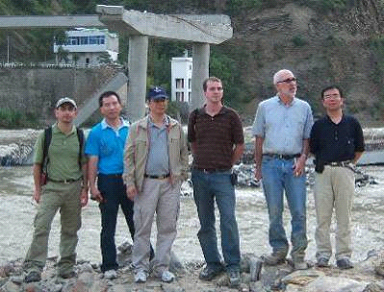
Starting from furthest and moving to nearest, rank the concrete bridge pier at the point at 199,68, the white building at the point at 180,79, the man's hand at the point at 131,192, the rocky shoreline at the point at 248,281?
1. the white building at the point at 180,79
2. the concrete bridge pier at the point at 199,68
3. the man's hand at the point at 131,192
4. the rocky shoreline at the point at 248,281

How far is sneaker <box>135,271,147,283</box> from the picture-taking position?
550cm

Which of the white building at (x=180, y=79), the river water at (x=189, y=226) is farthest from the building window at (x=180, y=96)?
the river water at (x=189, y=226)

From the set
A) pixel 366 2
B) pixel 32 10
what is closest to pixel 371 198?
pixel 32 10

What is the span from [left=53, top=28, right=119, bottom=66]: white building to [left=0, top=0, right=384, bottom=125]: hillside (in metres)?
2.08

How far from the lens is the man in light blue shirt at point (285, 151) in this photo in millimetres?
5684

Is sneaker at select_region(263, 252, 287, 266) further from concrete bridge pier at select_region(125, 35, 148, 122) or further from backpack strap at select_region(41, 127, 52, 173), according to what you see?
concrete bridge pier at select_region(125, 35, 148, 122)

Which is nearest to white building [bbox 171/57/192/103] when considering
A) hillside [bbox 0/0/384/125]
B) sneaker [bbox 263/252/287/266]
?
hillside [bbox 0/0/384/125]

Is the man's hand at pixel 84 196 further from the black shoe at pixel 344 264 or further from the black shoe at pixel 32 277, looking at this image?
the black shoe at pixel 344 264

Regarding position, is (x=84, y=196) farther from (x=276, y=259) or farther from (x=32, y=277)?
(x=276, y=259)

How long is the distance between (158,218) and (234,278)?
74 centimetres

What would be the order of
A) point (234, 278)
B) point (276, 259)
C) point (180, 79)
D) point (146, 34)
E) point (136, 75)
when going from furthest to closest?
point (180, 79)
point (136, 75)
point (146, 34)
point (276, 259)
point (234, 278)

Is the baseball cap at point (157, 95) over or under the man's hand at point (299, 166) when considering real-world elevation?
over

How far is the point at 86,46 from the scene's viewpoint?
201ft

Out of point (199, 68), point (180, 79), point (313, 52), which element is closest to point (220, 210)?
point (199, 68)
